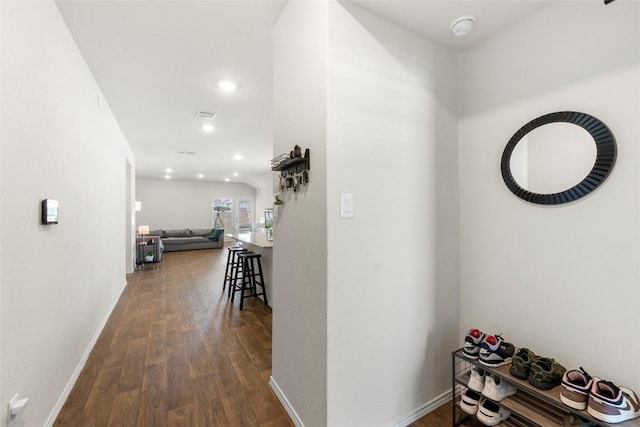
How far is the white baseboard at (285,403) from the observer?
158cm

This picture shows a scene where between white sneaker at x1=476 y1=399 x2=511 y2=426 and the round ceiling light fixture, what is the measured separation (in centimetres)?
218

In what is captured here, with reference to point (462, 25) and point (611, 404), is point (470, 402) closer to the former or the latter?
point (611, 404)

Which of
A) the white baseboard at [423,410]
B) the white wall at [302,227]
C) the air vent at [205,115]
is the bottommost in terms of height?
the white baseboard at [423,410]

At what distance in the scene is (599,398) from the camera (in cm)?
112

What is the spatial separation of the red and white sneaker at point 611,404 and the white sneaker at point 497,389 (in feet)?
1.16

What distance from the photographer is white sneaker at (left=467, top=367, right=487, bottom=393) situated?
1510mm

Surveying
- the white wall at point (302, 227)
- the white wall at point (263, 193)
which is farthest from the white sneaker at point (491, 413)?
the white wall at point (263, 193)

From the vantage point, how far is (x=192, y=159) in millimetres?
6613

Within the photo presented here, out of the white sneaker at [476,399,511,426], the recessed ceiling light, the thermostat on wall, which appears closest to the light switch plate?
the white sneaker at [476,399,511,426]

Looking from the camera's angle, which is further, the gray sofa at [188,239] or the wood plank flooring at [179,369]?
the gray sofa at [188,239]

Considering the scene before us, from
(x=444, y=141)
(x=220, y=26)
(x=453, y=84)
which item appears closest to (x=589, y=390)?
(x=444, y=141)

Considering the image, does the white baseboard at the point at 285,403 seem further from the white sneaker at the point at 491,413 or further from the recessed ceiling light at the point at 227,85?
the recessed ceiling light at the point at 227,85

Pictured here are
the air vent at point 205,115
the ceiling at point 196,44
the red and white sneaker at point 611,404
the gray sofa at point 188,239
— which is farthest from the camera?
the gray sofa at point 188,239

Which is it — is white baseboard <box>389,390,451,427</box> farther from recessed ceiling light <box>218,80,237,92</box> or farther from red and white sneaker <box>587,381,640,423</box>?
Result: recessed ceiling light <box>218,80,237,92</box>
